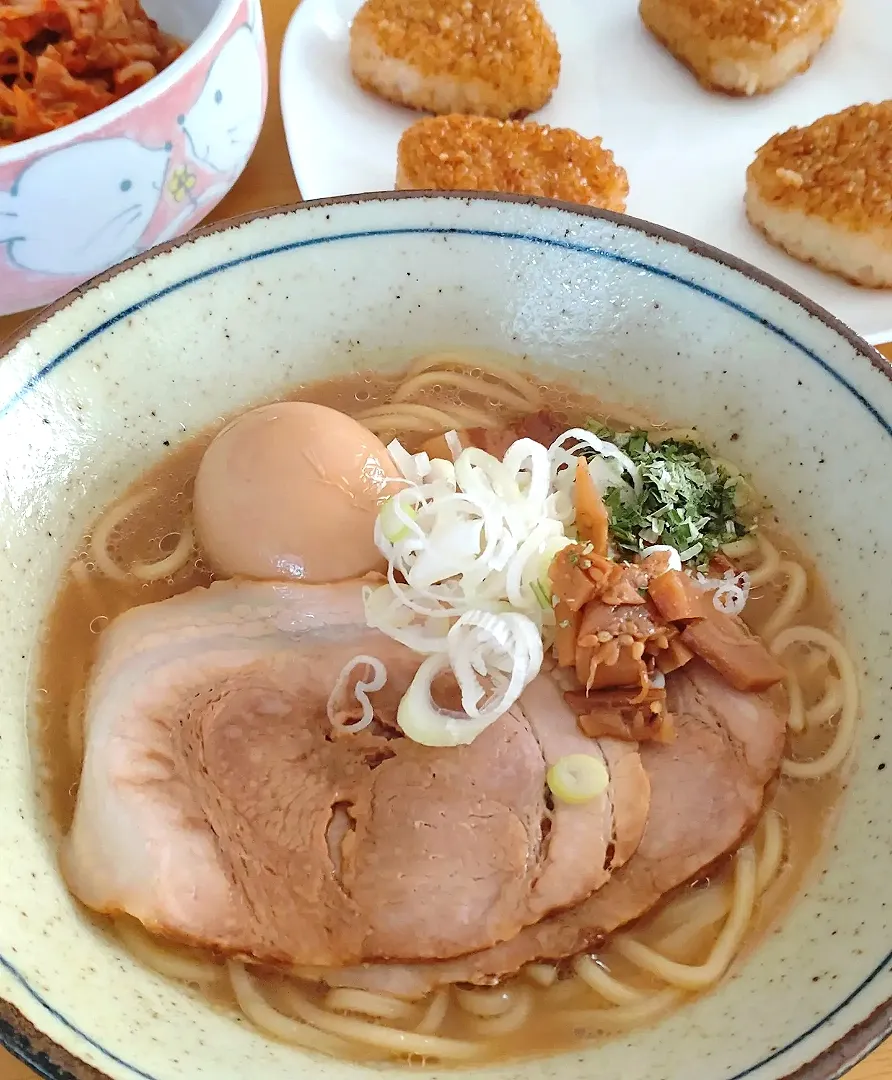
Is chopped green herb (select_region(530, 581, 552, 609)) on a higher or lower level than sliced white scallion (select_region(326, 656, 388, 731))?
higher

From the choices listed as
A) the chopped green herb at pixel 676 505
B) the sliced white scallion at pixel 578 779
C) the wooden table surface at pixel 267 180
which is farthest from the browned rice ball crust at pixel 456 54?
the sliced white scallion at pixel 578 779

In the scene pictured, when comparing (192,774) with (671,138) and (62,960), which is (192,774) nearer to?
(62,960)

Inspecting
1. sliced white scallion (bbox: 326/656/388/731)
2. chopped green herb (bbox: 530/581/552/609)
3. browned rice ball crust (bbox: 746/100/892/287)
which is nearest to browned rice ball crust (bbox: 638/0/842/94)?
browned rice ball crust (bbox: 746/100/892/287)

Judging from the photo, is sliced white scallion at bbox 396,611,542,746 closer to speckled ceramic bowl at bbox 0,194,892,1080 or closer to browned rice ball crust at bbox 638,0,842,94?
speckled ceramic bowl at bbox 0,194,892,1080

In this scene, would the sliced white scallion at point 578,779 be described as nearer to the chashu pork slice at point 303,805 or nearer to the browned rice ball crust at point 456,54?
the chashu pork slice at point 303,805

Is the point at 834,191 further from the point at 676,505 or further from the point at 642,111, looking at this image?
the point at 676,505
